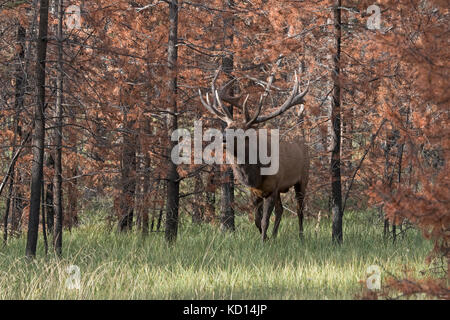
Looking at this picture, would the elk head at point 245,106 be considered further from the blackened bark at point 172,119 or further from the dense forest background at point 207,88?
the blackened bark at point 172,119

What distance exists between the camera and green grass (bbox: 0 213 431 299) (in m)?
6.49

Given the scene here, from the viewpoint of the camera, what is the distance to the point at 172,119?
10.1m

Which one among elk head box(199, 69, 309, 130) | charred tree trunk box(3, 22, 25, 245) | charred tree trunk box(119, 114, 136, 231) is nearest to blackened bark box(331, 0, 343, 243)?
elk head box(199, 69, 309, 130)

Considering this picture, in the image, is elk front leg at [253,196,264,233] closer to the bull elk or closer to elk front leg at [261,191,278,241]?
the bull elk

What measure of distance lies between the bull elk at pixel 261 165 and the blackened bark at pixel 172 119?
0.52 m

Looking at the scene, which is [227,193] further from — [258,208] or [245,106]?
[245,106]

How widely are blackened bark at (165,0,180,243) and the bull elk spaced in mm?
522

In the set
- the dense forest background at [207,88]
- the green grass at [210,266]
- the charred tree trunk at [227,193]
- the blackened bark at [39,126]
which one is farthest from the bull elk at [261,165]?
the blackened bark at [39,126]

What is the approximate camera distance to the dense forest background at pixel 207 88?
5414 mm

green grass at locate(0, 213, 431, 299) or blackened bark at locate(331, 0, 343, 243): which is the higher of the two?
blackened bark at locate(331, 0, 343, 243)

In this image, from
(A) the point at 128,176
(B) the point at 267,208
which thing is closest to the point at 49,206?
(A) the point at 128,176

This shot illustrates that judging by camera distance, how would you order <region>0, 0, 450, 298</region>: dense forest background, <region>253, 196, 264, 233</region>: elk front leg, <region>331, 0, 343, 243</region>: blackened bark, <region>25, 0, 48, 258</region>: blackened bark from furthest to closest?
<region>253, 196, 264, 233</region>: elk front leg → <region>331, 0, 343, 243</region>: blackened bark → <region>25, 0, 48, 258</region>: blackened bark → <region>0, 0, 450, 298</region>: dense forest background
